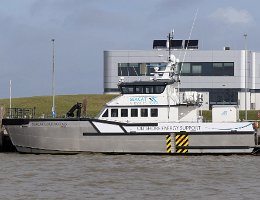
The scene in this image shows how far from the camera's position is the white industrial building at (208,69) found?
3356 inches

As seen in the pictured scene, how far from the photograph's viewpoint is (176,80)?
4553 centimetres

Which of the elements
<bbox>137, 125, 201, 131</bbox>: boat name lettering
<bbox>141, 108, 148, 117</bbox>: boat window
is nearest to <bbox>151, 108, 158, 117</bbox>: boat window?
<bbox>141, 108, 148, 117</bbox>: boat window

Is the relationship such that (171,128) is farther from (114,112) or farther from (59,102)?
(59,102)

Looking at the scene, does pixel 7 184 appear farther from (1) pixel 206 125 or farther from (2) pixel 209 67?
(2) pixel 209 67

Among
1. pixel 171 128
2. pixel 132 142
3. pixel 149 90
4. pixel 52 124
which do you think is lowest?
pixel 132 142

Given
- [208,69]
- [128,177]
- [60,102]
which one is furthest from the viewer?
[208,69]

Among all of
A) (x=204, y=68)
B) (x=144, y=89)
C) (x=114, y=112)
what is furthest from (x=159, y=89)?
(x=204, y=68)

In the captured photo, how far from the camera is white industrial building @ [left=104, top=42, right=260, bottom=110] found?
85250mm

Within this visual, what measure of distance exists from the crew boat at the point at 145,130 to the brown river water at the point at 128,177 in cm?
65

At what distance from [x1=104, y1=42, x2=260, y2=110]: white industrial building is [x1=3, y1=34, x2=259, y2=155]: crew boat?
40162mm

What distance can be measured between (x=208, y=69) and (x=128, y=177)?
174ft

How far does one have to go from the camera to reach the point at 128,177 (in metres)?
34.2

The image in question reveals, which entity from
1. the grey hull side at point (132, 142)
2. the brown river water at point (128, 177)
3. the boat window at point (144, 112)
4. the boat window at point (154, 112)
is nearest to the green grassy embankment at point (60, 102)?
the grey hull side at point (132, 142)

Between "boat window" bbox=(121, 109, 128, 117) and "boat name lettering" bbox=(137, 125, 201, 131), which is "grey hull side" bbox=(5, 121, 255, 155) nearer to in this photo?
"boat name lettering" bbox=(137, 125, 201, 131)
